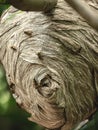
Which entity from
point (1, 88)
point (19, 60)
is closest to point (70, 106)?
point (19, 60)

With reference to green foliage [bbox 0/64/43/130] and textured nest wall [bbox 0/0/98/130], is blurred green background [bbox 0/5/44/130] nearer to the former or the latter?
green foliage [bbox 0/64/43/130]

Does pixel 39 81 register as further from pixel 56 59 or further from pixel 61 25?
pixel 61 25

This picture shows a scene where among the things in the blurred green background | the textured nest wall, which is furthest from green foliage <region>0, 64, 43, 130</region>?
the textured nest wall

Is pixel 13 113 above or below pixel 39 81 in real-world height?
below

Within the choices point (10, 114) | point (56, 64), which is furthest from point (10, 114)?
point (56, 64)

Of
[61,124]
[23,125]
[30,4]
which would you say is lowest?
[23,125]

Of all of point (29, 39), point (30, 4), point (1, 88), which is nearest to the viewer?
point (30, 4)

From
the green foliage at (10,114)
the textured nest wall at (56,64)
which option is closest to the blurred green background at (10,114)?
the green foliage at (10,114)
